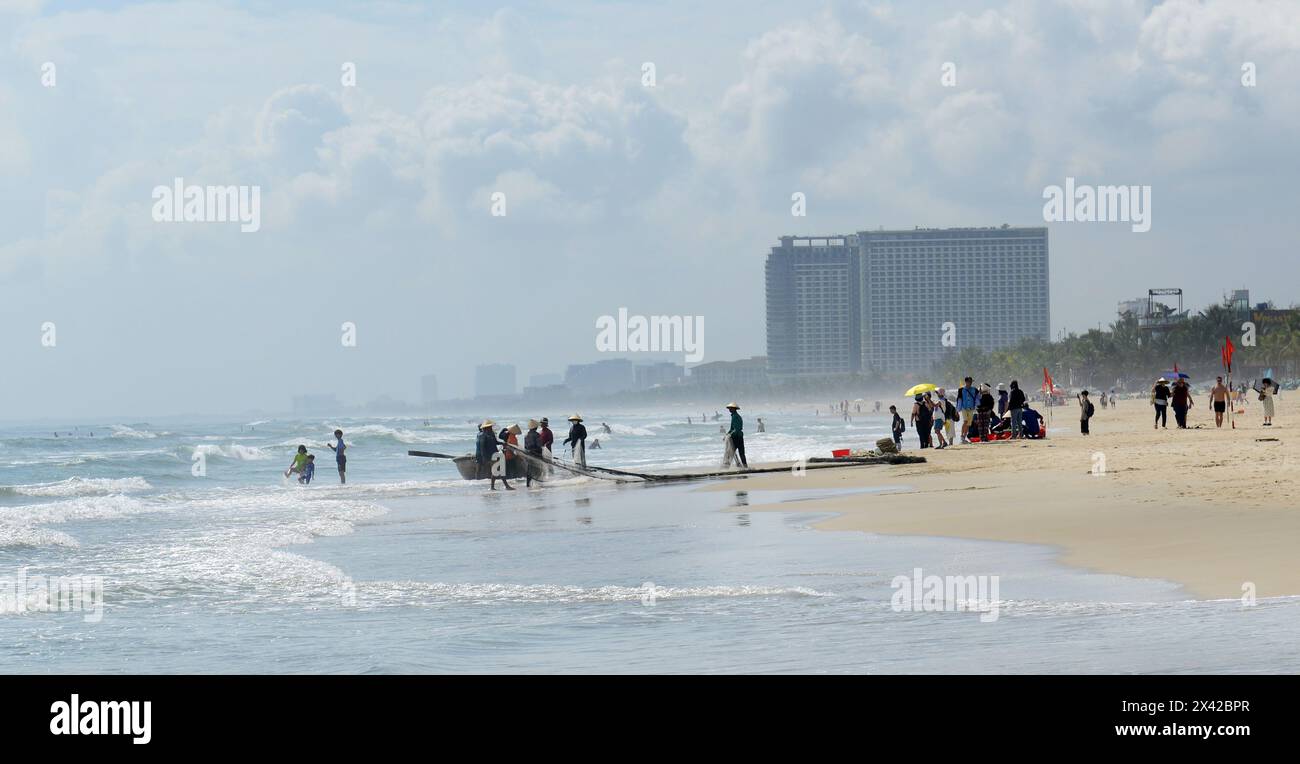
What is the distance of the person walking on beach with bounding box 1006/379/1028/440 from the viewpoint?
31.4 m

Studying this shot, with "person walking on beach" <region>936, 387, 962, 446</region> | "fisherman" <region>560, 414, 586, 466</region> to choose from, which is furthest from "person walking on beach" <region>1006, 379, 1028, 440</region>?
"fisherman" <region>560, 414, 586, 466</region>

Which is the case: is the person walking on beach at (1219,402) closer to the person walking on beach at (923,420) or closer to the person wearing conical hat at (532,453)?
the person walking on beach at (923,420)

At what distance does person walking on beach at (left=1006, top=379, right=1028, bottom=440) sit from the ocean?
12.3 meters

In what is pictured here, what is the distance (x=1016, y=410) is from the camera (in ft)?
104

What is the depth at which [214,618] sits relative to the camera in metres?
10.3

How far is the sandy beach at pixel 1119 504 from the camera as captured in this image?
10.8 meters

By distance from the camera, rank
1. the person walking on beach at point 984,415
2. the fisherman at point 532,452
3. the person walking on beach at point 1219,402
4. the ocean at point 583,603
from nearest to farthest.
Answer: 1. the ocean at point 583,603
2. the fisherman at point 532,452
3. the person walking on beach at point 984,415
4. the person walking on beach at point 1219,402

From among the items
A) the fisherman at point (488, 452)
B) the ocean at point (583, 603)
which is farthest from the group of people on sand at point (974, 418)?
the ocean at point (583, 603)

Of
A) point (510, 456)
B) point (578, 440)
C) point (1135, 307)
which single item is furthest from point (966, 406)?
point (1135, 307)

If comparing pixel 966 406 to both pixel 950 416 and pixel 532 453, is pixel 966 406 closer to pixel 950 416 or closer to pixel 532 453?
pixel 950 416

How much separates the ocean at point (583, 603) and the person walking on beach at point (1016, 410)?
12313mm
